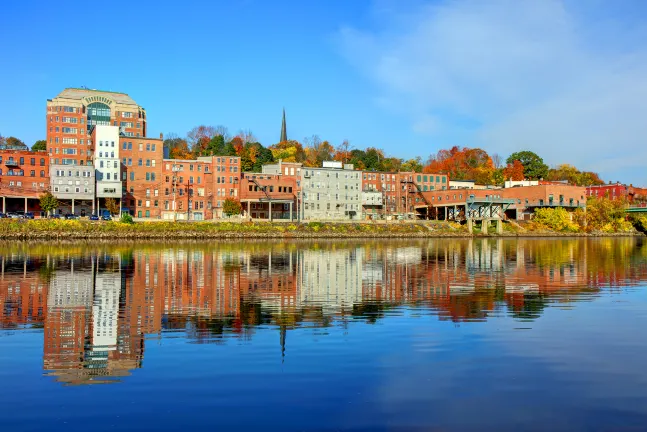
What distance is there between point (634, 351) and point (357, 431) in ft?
30.8

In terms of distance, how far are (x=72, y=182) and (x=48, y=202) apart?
6.23 metres

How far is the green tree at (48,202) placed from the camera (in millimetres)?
86125

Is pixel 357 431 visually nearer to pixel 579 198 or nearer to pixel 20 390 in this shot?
pixel 20 390

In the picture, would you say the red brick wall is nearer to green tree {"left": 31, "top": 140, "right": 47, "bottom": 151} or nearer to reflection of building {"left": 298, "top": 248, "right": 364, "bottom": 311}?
green tree {"left": 31, "top": 140, "right": 47, "bottom": 151}

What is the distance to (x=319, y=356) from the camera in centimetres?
1402

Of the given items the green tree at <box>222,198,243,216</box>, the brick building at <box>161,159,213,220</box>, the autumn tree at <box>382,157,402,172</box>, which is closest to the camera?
the green tree at <box>222,198,243,216</box>

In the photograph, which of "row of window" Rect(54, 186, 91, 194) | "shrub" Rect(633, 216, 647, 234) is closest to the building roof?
"row of window" Rect(54, 186, 91, 194)

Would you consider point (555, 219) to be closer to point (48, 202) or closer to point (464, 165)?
point (464, 165)

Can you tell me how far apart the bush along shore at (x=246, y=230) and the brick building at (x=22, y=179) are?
15187mm

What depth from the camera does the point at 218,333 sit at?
16.8 metres

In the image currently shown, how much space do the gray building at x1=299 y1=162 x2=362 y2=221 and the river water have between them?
79.5 m

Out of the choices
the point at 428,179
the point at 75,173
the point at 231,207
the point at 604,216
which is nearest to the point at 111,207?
the point at 75,173

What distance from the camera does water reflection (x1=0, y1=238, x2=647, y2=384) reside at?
1622cm

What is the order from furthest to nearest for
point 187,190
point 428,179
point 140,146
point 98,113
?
point 428,179, point 98,113, point 187,190, point 140,146
